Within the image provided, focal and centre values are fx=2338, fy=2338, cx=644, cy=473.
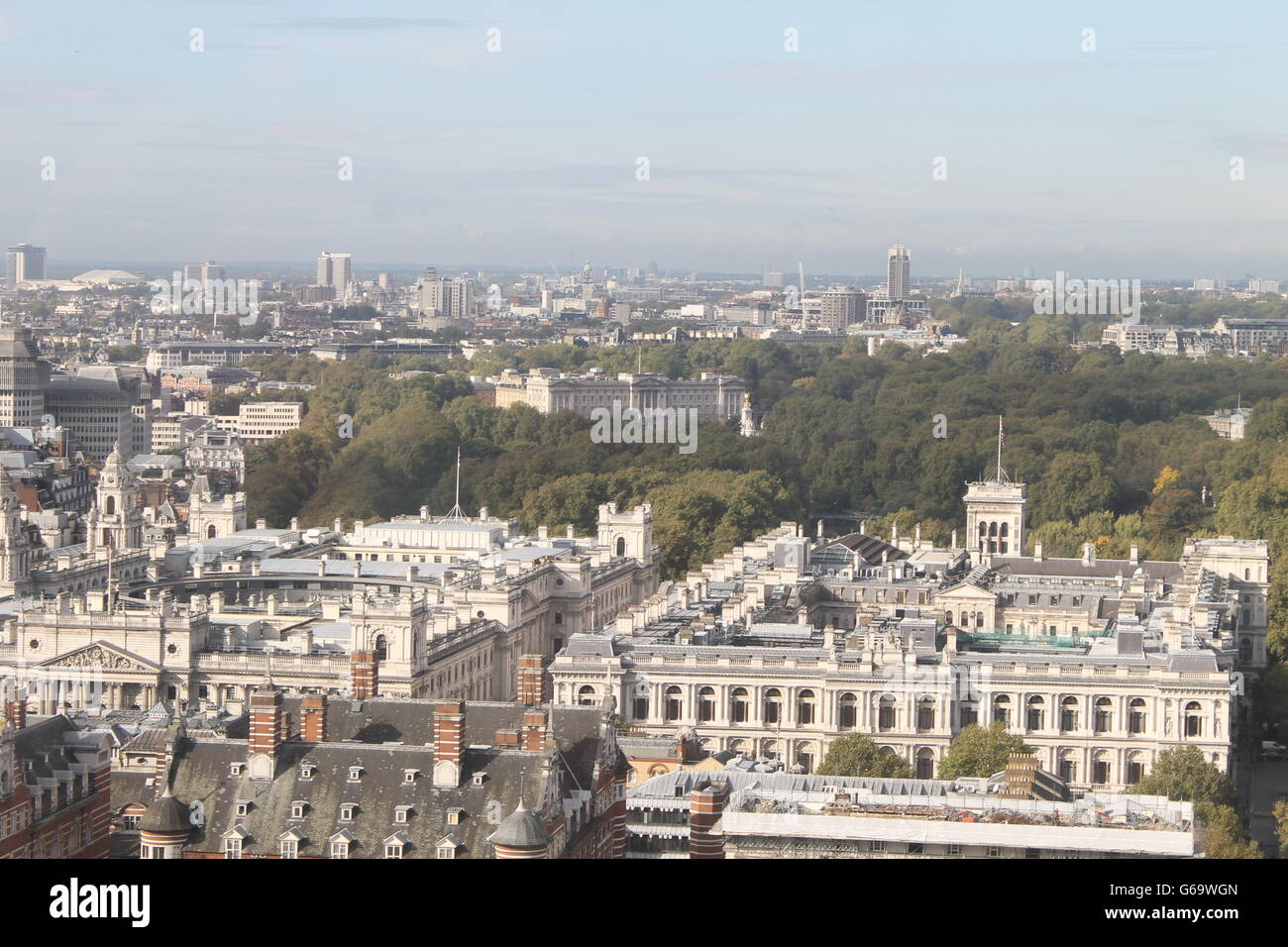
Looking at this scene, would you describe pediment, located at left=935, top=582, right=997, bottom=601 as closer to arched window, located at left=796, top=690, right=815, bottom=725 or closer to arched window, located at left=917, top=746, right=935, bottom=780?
arched window, located at left=796, top=690, right=815, bottom=725

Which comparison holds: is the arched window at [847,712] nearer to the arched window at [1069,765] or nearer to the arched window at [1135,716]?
the arched window at [1069,765]

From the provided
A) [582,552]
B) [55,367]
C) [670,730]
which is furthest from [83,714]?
[55,367]

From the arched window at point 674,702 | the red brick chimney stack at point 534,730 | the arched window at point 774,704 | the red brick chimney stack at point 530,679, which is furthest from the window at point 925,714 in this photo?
the red brick chimney stack at point 534,730

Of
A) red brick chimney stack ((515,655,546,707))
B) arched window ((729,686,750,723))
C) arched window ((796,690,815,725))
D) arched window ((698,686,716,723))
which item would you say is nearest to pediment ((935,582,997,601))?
arched window ((796,690,815,725))

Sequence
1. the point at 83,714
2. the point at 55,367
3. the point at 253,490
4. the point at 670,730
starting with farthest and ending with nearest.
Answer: the point at 55,367
the point at 253,490
the point at 670,730
the point at 83,714
